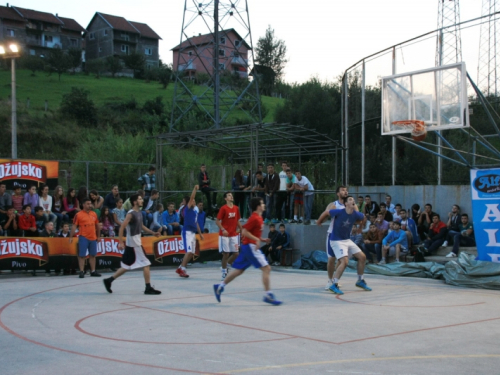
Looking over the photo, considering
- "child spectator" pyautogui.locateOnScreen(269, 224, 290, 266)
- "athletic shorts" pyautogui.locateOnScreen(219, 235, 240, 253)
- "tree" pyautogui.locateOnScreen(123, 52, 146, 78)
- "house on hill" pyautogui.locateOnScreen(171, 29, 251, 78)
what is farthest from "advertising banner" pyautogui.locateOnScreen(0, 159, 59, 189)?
"tree" pyautogui.locateOnScreen(123, 52, 146, 78)

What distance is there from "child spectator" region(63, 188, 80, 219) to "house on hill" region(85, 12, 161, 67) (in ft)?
255

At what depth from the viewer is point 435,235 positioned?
17.6 m

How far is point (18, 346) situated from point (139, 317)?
8.07 ft

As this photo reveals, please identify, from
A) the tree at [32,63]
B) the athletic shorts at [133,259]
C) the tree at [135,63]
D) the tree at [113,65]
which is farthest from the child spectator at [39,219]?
the tree at [135,63]

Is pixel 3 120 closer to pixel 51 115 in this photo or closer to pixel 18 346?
pixel 51 115

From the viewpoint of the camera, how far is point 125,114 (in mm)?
60969

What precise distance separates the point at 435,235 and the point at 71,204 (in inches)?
448

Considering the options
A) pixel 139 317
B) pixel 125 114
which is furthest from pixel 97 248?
pixel 125 114

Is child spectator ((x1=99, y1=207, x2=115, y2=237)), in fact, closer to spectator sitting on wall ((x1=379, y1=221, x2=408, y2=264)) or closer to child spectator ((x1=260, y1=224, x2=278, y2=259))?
child spectator ((x1=260, y1=224, x2=278, y2=259))

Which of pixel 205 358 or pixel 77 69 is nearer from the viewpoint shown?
pixel 205 358

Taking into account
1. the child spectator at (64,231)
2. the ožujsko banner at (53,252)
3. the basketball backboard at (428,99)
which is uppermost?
the basketball backboard at (428,99)

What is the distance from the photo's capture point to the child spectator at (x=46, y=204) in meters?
17.8

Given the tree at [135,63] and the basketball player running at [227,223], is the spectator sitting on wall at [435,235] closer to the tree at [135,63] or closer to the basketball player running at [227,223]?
the basketball player running at [227,223]

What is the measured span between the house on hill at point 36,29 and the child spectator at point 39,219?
75.0 metres
